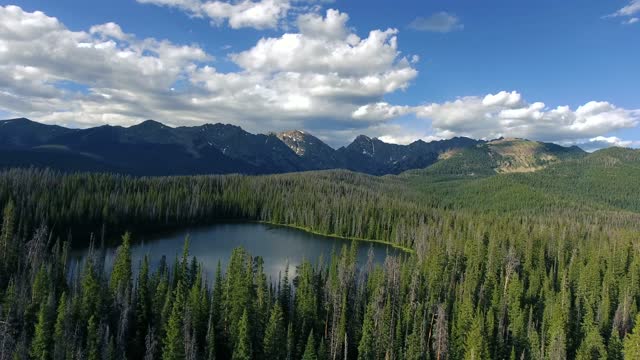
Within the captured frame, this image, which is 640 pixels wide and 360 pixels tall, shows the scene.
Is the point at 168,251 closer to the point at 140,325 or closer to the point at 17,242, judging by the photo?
the point at 17,242

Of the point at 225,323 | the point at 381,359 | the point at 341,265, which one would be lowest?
the point at 381,359

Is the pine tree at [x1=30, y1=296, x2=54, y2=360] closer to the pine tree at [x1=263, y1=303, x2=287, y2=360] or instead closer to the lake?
the pine tree at [x1=263, y1=303, x2=287, y2=360]

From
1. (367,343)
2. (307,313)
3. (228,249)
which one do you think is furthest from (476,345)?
(228,249)

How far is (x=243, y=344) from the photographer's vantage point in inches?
2601

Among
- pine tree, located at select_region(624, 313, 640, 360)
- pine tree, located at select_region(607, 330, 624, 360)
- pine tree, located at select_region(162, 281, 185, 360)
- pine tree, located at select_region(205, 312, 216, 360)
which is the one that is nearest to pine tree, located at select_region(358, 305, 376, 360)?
pine tree, located at select_region(205, 312, 216, 360)

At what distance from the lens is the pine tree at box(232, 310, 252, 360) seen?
6556cm

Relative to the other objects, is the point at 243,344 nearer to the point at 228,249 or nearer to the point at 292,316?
the point at 292,316

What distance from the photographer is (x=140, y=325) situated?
7850cm

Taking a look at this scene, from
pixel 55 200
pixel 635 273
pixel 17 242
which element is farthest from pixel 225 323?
pixel 55 200

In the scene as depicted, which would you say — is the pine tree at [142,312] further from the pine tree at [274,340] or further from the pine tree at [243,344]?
the pine tree at [274,340]

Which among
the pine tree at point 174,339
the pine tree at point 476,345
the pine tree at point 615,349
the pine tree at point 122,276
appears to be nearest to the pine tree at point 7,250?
the pine tree at point 122,276

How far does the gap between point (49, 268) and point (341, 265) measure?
5697 centimetres

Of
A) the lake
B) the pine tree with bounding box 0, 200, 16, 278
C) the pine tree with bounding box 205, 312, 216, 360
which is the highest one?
the pine tree with bounding box 0, 200, 16, 278

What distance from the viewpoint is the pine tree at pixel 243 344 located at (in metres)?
65.6
